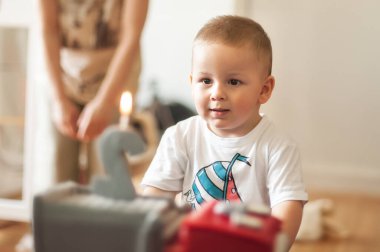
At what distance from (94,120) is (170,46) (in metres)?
1.55

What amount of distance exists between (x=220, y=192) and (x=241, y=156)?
0.07 meters

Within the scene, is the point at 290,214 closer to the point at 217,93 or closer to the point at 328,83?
the point at 217,93

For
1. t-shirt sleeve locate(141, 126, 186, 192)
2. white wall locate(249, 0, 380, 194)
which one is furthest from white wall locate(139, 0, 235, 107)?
t-shirt sleeve locate(141, 126, 186, 192)

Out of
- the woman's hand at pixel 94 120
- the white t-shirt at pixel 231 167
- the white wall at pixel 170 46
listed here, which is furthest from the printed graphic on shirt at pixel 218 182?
the white wall at pixel 170 46

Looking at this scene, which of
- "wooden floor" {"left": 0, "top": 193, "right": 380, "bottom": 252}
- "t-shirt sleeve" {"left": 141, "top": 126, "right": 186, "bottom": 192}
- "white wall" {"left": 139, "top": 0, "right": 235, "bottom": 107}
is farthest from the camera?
"white wall" {"left": 139, "top": 0, "right": 235, "bottom": 107}

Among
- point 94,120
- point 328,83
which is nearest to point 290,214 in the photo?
point 94,120

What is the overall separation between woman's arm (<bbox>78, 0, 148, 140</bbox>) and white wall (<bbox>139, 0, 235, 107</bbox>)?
4.29ft

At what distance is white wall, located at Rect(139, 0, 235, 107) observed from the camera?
2932mm

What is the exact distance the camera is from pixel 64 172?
72.7 inches

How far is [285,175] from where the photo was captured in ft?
3.11

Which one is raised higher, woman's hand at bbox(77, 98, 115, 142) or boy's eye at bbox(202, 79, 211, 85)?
boy's eye at bbox(202, 79, 211, 85)

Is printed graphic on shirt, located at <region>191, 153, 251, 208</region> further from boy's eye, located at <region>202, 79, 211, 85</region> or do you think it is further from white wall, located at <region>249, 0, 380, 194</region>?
white wall, located at <region>249, 0, 380, 194</region>

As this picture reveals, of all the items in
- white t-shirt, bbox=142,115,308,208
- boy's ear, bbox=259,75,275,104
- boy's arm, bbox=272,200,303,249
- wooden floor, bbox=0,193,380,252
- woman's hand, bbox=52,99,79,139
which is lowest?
wooden floor, bbox=0,193,380,252

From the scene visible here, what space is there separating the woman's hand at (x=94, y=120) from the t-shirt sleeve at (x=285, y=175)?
24.8 inches
